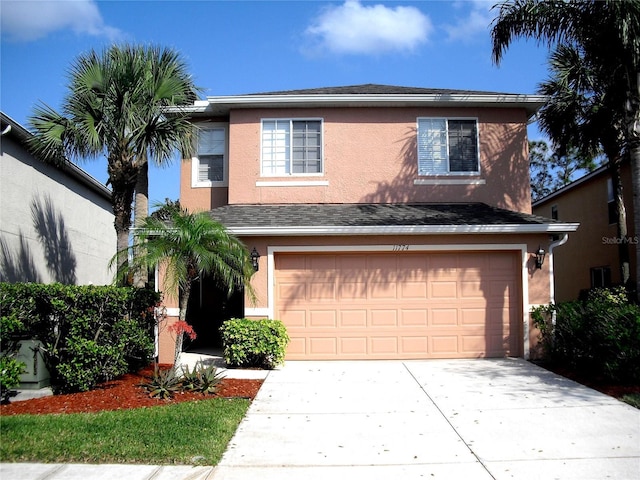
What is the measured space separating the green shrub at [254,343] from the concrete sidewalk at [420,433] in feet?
1.85

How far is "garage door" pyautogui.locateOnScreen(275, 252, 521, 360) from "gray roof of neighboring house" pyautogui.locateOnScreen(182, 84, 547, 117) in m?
4.00

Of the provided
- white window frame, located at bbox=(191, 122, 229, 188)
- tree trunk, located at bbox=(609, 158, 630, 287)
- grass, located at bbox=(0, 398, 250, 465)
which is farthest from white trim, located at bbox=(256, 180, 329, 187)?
tree trunk, located at bbox=(609, 158, 630, 287)

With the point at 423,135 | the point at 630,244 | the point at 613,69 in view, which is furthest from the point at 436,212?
the point at 630,244

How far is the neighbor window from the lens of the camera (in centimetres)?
1362

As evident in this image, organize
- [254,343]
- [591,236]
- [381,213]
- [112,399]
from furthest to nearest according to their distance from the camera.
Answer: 1. [591,236]
2. [381,213]
3. [254,343]
4. [112,399]

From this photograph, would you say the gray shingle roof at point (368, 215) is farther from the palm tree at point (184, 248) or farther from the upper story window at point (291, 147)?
the palm tree at point (184, 248)

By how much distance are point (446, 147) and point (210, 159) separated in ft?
Answer: 19.8

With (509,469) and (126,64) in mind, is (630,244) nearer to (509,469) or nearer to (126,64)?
(509,469)

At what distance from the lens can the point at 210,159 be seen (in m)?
13.7

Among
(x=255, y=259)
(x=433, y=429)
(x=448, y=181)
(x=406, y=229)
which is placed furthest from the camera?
(x=448, y=181)

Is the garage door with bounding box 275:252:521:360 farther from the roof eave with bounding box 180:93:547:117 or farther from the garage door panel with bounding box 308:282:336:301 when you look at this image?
the roof eave with bounding box 180:93:547:117

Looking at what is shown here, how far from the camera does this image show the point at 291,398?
8.20 metres

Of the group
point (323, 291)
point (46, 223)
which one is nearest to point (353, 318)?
point (323, 291)

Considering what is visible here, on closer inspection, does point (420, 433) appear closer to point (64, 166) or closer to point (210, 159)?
point (210, 159)
